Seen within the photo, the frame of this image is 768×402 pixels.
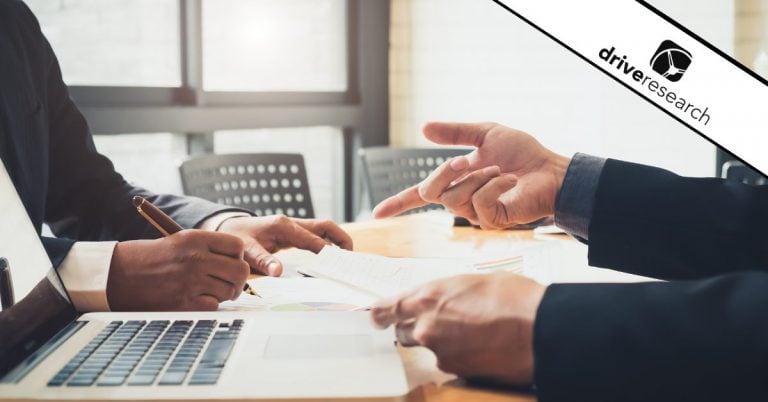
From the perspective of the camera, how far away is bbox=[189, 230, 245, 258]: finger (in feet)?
3.80

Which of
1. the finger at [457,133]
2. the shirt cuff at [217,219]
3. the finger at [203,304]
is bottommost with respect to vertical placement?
the finger at [203,304]

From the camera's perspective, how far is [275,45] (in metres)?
3.66

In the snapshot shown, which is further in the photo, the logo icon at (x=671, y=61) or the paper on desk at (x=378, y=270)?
the logo icon at (x=671, y=61)

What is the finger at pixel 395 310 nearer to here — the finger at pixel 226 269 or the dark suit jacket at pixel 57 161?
the finger at pixel 226 269

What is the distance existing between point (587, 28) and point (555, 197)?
80 cm

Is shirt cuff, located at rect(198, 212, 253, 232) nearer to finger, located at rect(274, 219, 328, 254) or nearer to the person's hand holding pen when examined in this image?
finger, located at rect(274, 219, 328, 254)

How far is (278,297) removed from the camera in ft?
4.02

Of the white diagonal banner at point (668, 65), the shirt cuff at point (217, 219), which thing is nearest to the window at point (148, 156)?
the shirt cuff at point (217, 219)

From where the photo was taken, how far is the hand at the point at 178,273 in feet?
3.62

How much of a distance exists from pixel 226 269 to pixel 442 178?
1.39 ft

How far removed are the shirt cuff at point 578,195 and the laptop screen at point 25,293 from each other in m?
0.78

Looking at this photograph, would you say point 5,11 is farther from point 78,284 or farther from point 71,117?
point 78,284

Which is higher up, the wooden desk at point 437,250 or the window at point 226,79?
the window at point 226,79

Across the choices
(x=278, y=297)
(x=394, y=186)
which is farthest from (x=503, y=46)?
(x=278, y=297)
